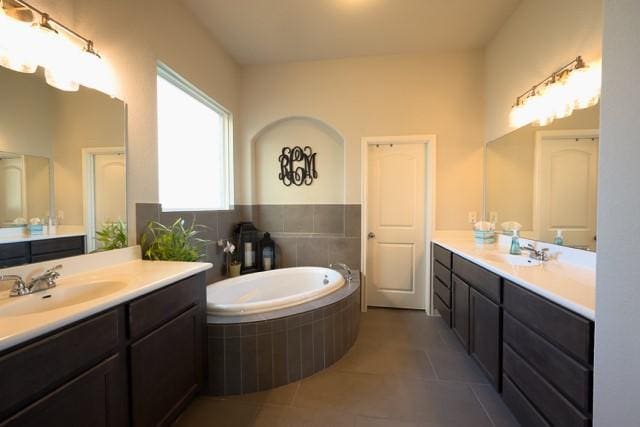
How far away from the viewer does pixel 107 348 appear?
0.97 metres

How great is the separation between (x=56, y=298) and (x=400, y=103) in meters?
3.14

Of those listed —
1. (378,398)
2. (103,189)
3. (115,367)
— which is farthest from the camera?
A: (378,398)

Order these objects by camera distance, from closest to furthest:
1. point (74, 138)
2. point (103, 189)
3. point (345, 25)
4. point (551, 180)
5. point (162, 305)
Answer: point (162, 305) < point (74, 138) < point (103, 189) < point (551, 180) < point (345, 25)

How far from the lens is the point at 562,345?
3.36ft

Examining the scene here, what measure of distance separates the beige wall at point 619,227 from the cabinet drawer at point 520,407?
0.38 meters

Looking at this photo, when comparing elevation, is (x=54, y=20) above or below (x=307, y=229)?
above

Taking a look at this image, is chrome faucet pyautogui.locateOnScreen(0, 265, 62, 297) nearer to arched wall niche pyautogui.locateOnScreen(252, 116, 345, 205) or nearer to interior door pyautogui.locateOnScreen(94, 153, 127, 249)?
interior door pyautogui.locateOnScreen(94, 153, 127, 249)

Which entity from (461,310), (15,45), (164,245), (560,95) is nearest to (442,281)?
(461,310)

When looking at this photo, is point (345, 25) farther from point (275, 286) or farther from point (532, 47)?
point (275, 286)

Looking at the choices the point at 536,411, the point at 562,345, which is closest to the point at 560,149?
the point at 562,345

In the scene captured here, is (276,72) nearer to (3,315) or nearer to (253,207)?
(253,207)

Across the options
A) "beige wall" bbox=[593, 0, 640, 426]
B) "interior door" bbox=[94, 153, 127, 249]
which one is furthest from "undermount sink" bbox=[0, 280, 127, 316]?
"beige wall" bbox=[593, 0, 640, 426]

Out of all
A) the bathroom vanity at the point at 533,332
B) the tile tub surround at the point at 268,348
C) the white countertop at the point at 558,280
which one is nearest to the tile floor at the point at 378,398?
the tile tub surround at the point at 268,348

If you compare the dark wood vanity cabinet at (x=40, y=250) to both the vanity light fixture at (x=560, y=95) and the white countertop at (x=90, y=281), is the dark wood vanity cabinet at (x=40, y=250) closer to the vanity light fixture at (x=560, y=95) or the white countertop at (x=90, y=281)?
the white countertop at (x=90, y=281)
